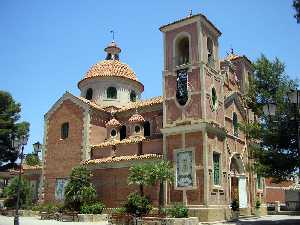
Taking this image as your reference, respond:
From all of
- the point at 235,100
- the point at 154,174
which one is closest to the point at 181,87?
the point at 235,100

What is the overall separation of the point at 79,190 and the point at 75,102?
9517 mm

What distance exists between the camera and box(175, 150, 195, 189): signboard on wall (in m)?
28.2

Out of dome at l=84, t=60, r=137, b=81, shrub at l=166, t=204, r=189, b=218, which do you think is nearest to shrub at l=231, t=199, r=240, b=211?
shrub at l=166, t=204, r=189, b=218

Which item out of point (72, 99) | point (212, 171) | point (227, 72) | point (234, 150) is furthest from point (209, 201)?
point (72, 99)

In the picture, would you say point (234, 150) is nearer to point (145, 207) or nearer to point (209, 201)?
point (209, 201)

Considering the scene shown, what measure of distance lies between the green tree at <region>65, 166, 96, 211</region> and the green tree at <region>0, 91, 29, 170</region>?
20.4 meters

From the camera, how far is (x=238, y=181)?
3431cm

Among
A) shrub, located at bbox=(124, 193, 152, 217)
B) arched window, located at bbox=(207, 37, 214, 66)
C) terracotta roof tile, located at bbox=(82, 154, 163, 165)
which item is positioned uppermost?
arched window, located at bbox=(207, 37, 214, 66)

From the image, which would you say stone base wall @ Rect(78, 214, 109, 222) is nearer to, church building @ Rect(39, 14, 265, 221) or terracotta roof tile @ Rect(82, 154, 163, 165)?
church building @ Rect(39, 14, 265, 221)

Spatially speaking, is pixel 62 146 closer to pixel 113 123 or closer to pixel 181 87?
pixel 113 123

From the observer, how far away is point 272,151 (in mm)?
25531

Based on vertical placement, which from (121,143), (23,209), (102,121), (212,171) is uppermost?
(102,121)

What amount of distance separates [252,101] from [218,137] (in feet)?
13.0

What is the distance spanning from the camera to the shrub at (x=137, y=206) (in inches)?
1081
